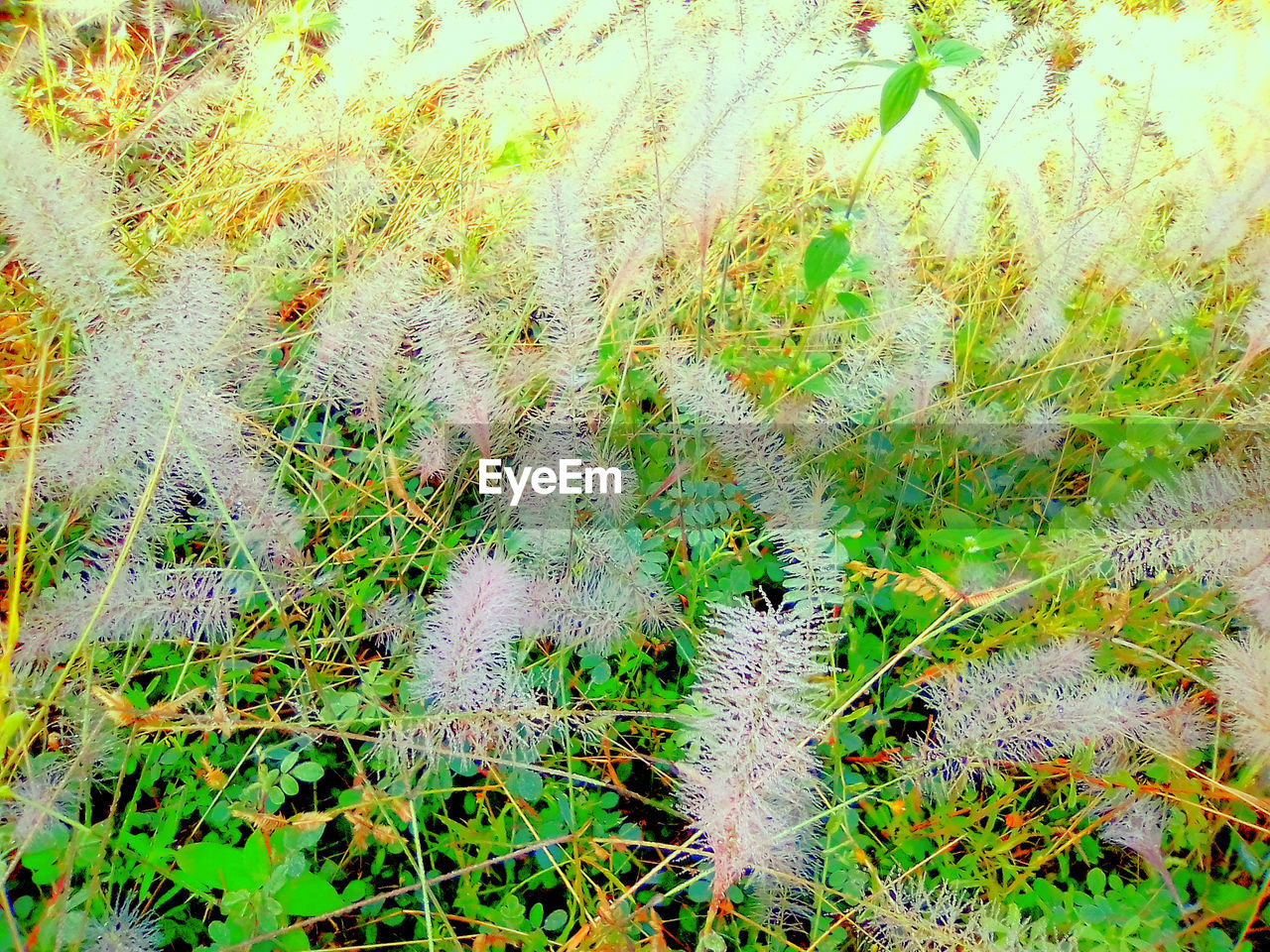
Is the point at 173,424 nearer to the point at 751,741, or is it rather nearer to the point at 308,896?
the point at 308,896

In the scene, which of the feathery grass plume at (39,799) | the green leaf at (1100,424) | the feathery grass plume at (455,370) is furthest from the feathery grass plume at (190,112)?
the green leaf at (1100,424)

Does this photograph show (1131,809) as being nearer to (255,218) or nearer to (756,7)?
(756,7)

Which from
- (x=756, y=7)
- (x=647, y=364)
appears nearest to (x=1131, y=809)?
(x=647, y=364)

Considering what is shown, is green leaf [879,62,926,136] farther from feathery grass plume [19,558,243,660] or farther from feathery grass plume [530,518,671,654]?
feathery grass plume [19,558,243,660]

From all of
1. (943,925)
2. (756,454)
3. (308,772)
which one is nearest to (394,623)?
(308,772)

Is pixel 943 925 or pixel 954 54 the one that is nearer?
pixel 943 925

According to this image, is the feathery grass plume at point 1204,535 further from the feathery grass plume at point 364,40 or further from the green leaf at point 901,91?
the feathery grass plume at point 364,40
